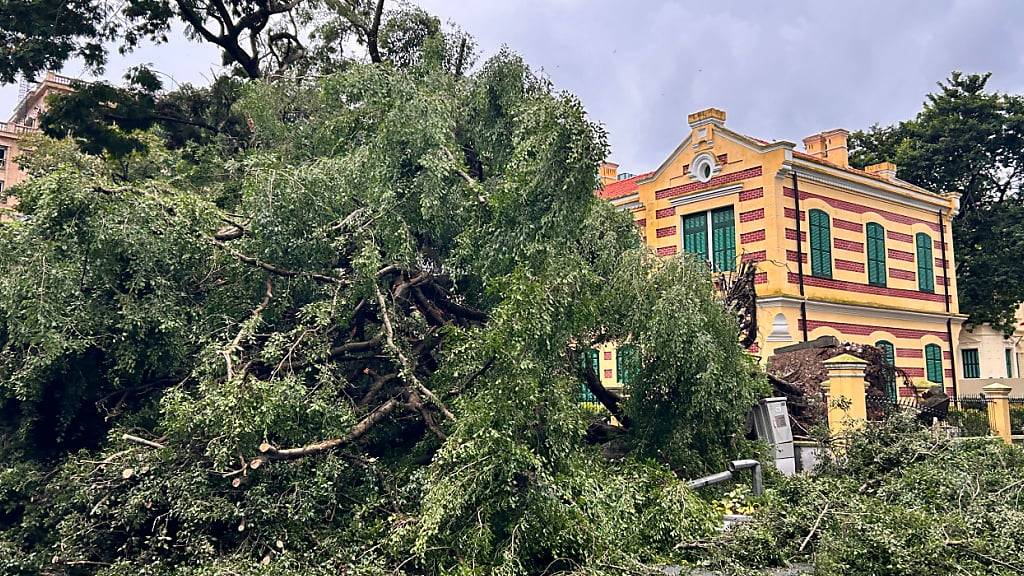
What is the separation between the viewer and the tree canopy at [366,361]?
7.47 metres

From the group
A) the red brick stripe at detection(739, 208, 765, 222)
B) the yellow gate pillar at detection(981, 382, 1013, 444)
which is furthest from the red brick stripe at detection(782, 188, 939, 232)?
the yellow gate pillar at detection(981, 382, 1013, 444)

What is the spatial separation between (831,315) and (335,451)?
45.1ft

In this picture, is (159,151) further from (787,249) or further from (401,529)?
(787,249)

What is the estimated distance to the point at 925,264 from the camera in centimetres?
2138

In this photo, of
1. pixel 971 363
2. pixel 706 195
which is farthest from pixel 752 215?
pixel 971 363

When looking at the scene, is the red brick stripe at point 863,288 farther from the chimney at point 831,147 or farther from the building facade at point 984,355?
the building facade at point 984,355

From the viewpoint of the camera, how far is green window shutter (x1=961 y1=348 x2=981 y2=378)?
26.5 m

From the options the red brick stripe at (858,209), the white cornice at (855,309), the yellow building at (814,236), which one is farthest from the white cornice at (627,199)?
the white cornice at (855,309)

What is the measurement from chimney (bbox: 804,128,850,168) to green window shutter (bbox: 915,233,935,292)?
9.35ft

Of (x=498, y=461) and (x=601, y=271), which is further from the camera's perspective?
(x=601, y=271)

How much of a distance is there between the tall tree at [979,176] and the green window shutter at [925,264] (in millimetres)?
6535

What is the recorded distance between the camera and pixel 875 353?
15367 millimetres

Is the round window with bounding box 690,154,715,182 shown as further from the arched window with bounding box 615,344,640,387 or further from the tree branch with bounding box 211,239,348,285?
the tree branch with bounding box 211,239,348,285

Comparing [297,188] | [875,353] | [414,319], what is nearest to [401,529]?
[414,319]
